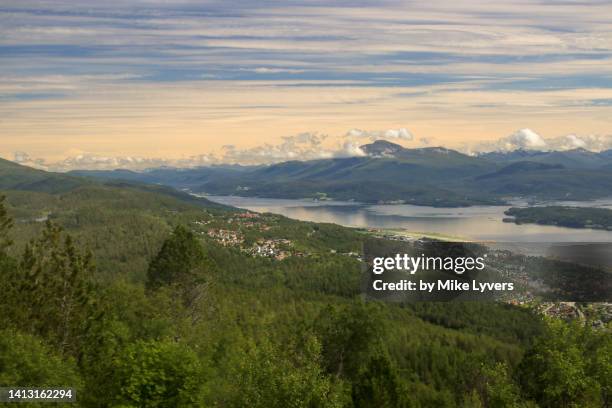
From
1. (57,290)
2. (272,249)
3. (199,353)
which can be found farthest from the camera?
(272,249)

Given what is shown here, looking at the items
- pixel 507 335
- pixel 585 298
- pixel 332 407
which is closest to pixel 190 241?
pixel 332 407

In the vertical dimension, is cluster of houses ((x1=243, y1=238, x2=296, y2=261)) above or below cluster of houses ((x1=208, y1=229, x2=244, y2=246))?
below

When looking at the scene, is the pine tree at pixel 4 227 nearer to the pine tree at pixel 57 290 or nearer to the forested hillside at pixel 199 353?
the forested hillside at pixel 199 353

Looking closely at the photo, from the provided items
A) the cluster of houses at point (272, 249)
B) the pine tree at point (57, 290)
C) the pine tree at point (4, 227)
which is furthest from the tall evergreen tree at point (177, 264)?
the cluster of houses at point (272, 249)

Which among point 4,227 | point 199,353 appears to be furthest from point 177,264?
point 4,227

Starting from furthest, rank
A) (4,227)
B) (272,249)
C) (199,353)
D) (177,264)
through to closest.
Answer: (272,249) < (177,264) < (199,353) < (4,227)

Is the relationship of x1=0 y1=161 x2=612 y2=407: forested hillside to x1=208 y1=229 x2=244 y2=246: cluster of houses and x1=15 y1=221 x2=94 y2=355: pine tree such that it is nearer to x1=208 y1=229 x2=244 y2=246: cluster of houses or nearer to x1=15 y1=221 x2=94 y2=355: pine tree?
x1=15 y1=221 x2=94 y2=355: pine tree

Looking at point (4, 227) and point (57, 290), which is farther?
point (4, 227)

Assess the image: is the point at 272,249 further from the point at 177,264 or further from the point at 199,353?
the point at 199,353

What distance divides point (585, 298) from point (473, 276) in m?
5.38

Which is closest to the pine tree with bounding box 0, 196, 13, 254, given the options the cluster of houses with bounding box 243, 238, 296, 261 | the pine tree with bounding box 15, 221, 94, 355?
the pine tree with bounding box 15, 221, 94, 355

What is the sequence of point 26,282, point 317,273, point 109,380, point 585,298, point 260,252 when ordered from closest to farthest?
point 585,298 < point 109,380 < point 26,282 < point 317,273 < point 260,252

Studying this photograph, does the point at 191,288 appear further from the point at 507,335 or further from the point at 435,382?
the point at 507,335

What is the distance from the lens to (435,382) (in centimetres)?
6800
